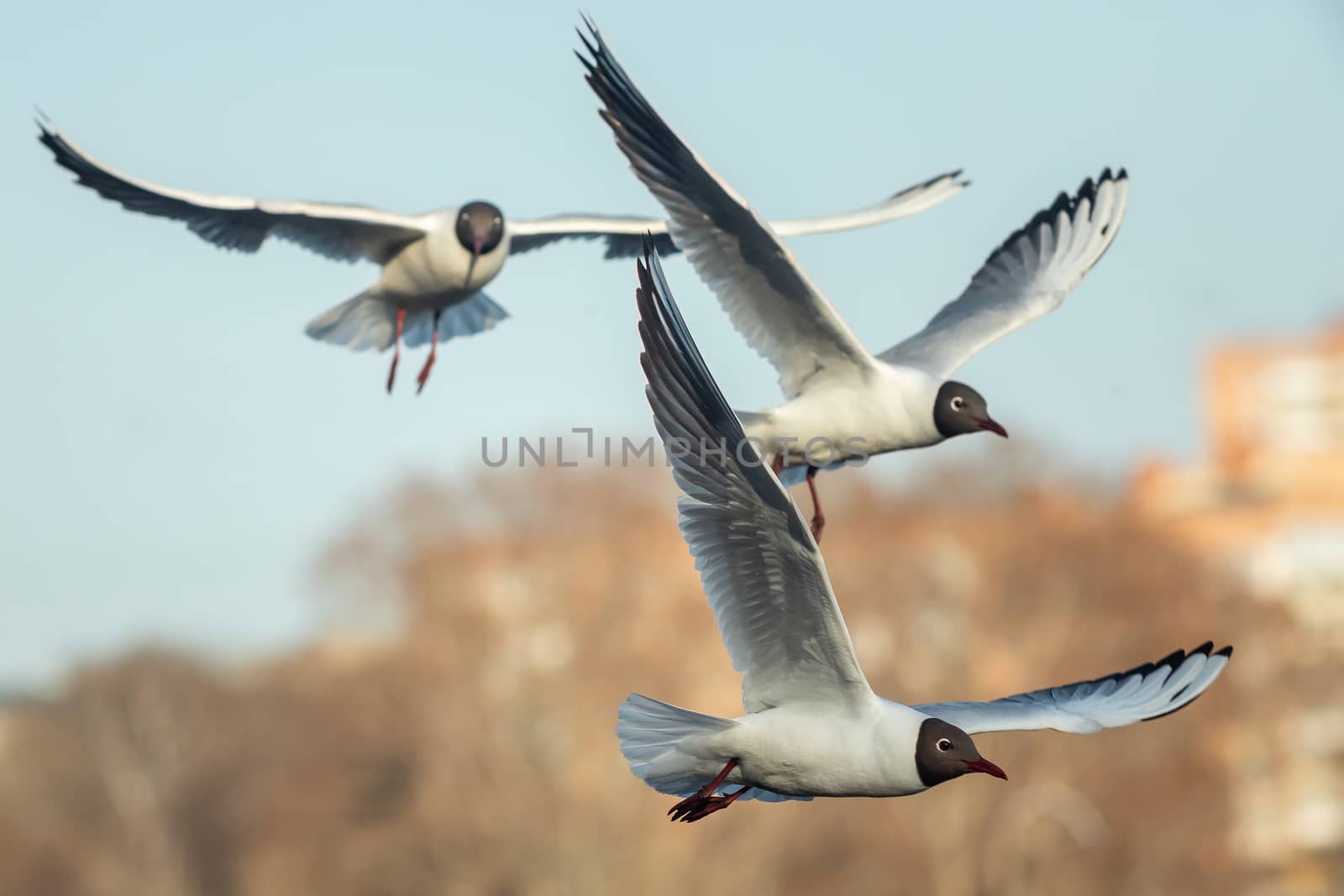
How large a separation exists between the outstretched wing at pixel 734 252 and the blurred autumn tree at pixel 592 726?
1967 centimetres

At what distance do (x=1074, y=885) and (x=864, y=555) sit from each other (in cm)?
970

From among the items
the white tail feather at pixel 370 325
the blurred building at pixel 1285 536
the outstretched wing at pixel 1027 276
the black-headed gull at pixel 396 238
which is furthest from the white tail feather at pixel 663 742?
the blurred building at pixel 1285 536

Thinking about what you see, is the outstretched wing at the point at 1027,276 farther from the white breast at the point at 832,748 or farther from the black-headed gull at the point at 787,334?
the white breast at the point at 832,748

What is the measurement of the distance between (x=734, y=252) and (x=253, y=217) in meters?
2.09

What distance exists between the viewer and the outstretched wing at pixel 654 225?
7652 mm

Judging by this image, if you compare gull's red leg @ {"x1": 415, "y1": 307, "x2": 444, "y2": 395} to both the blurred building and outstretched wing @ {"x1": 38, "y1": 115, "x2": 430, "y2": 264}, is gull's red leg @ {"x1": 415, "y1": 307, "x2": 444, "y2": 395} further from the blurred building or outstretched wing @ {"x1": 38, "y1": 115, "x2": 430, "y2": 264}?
the blurred building

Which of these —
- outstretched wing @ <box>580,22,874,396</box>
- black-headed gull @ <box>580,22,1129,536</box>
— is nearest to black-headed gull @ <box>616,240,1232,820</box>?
black-headed gull @ <box>580,22,1129,536</box>

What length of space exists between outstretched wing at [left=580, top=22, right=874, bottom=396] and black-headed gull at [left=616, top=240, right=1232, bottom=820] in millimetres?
1584

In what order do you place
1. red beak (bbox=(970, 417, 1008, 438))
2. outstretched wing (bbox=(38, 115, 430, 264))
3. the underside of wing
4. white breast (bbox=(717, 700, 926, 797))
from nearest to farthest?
white breast (bbox=(717, 700, 926, 797)) → red beak (bbox=(970, 417, 1008, 438)) → outstretched wing (bbox=(38, 115, 430, 264)) → the underside of wing

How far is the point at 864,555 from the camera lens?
37.2 meters

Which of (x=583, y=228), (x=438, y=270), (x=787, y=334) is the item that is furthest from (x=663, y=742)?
(x=583, y=228)

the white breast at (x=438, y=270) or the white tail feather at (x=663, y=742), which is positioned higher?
the white breast at (x=438, y=270)

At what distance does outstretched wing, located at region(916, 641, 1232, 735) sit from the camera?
5.56m

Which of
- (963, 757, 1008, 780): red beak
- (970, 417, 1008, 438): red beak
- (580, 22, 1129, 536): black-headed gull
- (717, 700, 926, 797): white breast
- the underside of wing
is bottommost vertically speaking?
(963, 757, 1008, 780): red beak
